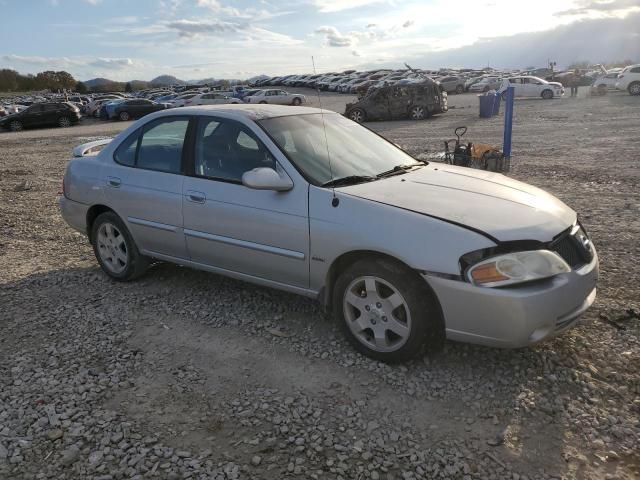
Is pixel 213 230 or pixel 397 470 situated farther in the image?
pixel 213 230

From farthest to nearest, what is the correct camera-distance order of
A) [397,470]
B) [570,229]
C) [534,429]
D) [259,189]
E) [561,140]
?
[561,140] → [259,189] → [570,229] → [534,429] → [397,470]

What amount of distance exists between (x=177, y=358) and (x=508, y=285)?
227 cm

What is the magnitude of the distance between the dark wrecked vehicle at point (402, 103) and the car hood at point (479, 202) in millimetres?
19589

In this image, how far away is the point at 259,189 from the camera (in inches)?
148

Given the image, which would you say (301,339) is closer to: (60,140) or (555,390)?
(555,390)

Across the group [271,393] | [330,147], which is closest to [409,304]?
[271,393]

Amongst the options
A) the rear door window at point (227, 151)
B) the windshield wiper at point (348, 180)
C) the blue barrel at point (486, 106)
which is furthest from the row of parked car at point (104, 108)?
the windshield wiper at point (348, 180)

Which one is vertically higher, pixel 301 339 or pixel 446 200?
pixel 446 200

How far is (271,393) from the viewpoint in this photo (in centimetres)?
329

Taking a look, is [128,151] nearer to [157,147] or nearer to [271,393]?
[157,147]

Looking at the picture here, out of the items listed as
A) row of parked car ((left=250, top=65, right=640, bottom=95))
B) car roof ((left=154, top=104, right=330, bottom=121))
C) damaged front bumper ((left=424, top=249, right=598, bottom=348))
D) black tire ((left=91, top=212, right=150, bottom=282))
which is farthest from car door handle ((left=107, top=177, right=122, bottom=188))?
row of parked car ((left=250, top=65, right=640, bottom=95))

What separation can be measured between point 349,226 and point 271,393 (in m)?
1.15

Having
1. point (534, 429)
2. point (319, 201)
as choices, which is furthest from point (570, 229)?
point (319, 201)

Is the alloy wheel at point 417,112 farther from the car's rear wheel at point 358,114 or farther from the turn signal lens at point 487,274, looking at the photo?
the turn signal lens at point 487,274
